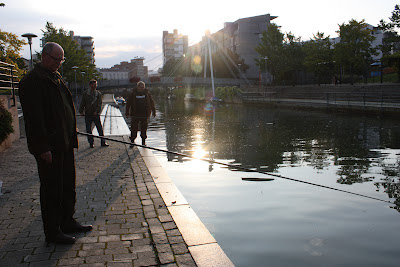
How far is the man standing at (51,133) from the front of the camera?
3363 millimetres

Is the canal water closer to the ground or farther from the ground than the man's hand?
closer to the ground

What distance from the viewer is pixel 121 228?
3.95 meters

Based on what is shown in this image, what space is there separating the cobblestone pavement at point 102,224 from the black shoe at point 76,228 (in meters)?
0.07

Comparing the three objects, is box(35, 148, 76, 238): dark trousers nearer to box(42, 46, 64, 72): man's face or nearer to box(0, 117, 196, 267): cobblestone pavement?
box(0, 117, 196, 267): cobblestone pavement

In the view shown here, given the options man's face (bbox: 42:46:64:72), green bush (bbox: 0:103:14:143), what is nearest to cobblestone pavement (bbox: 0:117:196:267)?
man's face (bbox: 42:46:64:72)

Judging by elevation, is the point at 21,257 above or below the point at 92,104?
below

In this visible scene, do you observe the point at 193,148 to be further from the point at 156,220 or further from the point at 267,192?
the point at 156,220

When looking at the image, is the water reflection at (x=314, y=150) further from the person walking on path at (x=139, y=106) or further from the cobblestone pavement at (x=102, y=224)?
the cobblestone pavement at (x=102, y=224)

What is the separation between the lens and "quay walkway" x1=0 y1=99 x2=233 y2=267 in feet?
10.7

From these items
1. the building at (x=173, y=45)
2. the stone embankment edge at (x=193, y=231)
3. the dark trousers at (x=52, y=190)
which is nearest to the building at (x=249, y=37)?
the stone embankment edge at (x=193, y=231)

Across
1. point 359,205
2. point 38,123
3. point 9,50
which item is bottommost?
point 359,205

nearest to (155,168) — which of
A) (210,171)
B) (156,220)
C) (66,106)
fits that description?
(210,171)

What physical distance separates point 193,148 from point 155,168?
13.8 ft

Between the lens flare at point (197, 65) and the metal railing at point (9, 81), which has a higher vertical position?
the lens flare at point (197, 65)
